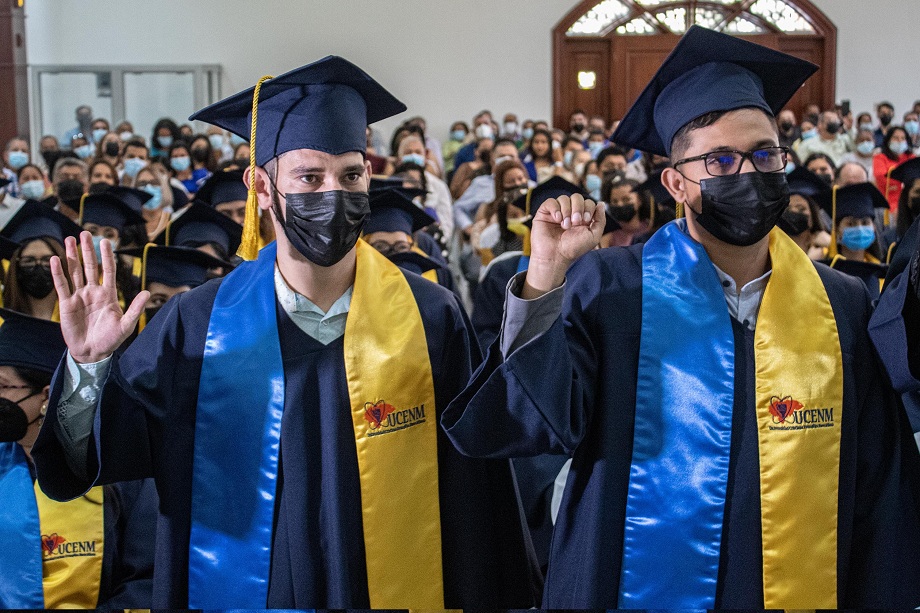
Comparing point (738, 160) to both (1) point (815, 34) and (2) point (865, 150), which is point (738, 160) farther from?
(1) point (815, 34)

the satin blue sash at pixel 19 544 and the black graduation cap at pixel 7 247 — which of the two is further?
the black graduation cap at pixel 7 247

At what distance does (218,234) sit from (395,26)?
15.3m

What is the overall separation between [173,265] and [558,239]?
316 cm

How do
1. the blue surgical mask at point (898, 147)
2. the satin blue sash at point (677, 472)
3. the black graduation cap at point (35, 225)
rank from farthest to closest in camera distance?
the blue surgical mask at point (898, 147)
the black graduation cap at point (35, 225)
the satin blue sash at point (677, 472)

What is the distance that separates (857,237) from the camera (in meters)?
6.44

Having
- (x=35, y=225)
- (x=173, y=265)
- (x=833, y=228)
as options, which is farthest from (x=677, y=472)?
(x=833, y=228)

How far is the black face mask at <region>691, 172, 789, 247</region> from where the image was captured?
2381 millimetres

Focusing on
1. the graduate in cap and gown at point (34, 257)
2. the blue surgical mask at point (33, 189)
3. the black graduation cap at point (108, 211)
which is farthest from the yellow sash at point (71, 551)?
the blue surgical mask at point (33, 189)

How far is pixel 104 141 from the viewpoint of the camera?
13492 mm

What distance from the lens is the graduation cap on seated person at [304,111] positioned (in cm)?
255

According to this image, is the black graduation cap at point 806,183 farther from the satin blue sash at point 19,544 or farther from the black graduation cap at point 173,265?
the satin blue sash at point 19,544

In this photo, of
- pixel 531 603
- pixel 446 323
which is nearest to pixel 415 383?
pixel 446 323

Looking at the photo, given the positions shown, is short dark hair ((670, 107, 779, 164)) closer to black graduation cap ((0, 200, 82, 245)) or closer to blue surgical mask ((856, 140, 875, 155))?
black graduation cap ((0, 200, 82, 245))

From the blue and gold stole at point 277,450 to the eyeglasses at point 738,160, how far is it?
80 centimetres
